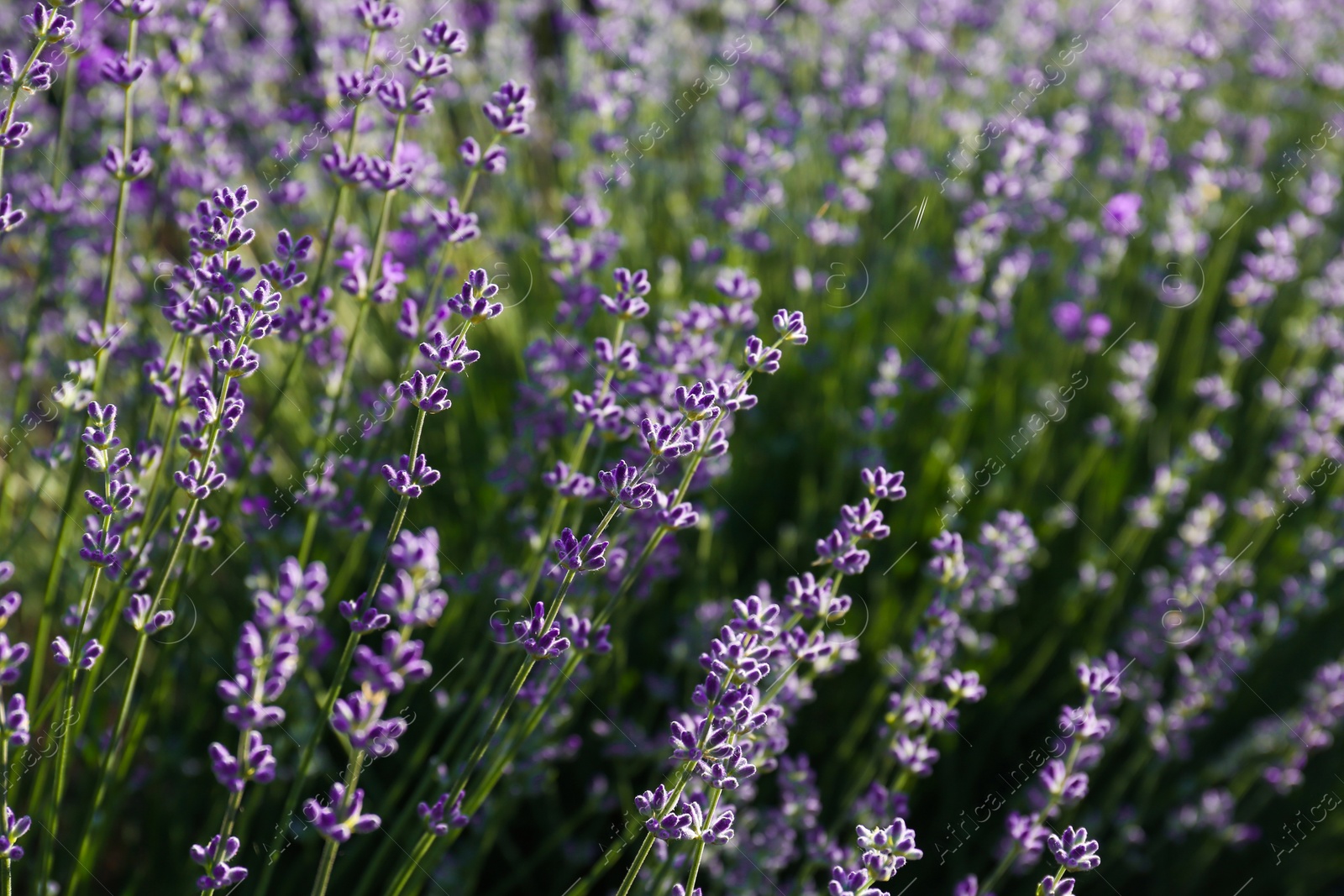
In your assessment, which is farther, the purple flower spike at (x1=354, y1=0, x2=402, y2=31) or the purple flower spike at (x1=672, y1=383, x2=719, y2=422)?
the purple flower spike at (x1=354, y1=0, x2=402, y2=31)

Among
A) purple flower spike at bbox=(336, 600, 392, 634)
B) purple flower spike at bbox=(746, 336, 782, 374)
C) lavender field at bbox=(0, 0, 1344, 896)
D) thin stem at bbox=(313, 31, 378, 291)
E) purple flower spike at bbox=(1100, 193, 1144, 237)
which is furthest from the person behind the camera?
purple flower spike at bbox=(1100, 193, 1144, 237)

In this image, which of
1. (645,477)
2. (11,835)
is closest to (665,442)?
(645,477)

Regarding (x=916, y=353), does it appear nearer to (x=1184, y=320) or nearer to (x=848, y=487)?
(x=848, y=487)

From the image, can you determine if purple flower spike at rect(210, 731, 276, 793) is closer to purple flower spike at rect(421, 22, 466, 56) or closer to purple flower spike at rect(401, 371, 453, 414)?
purple flower spike at rect(401, 371, 453, 414)

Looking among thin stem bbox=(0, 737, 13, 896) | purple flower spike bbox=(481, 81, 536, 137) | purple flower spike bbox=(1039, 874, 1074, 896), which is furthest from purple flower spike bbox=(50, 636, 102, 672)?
purple flower spike bbox=(1039, 874, 1074, 896)

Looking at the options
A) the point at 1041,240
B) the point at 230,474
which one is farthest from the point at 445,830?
the point at 1041,240

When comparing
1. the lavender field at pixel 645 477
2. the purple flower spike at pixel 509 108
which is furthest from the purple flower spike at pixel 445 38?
the purple flower spike at pixel 509 108
